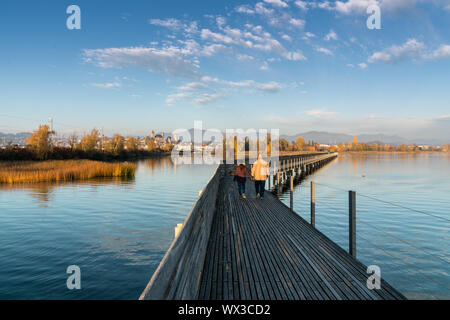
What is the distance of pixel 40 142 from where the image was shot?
157 ft

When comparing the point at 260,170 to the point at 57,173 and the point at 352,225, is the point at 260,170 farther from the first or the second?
the point at 57,173

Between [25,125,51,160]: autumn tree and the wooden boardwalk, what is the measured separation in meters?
49.4

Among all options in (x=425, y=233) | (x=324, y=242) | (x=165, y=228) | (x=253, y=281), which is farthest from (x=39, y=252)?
(x=425, y=233)

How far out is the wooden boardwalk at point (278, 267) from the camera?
4180 mm

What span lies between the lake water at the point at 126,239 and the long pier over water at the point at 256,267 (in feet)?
3.85

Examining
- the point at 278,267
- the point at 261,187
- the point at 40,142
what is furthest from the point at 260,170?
the point at 40,142

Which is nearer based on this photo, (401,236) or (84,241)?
(84,241)

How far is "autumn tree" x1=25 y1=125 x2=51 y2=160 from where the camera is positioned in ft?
155

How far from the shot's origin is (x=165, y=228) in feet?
42.3

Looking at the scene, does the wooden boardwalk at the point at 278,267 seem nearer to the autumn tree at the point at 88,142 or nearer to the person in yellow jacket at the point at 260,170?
the person in yellow jacket at the point at 260,170

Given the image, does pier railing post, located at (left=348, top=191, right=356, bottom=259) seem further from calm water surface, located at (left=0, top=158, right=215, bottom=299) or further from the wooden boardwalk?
calm water surface, located at (left=0, top=158, right=215, bottom=299)

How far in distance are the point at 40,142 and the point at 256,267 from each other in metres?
53.2

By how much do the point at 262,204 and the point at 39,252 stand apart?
8330mm
